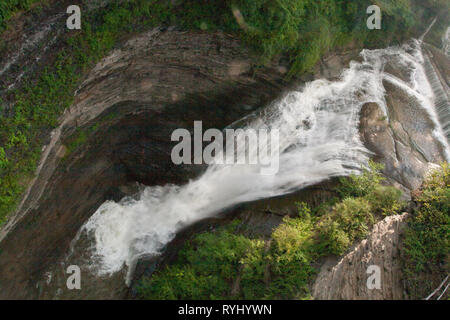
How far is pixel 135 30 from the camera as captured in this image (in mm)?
6816

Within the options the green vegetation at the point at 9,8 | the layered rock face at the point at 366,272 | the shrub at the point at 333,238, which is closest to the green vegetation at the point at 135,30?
the green vegetation at the point at 9,8

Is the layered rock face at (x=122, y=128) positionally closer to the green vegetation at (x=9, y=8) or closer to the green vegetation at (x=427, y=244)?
the green vegetation at (x=9, y=8)

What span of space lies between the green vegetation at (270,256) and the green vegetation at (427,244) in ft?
1.81

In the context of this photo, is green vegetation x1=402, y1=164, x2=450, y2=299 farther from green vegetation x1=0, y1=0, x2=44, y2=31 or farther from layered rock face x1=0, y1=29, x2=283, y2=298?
green vegetation x1=0, y1=0, x2=44, y2=31

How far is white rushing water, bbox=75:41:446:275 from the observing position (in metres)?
7.80

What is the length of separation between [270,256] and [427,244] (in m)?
2.90

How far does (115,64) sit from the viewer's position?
6918 mm

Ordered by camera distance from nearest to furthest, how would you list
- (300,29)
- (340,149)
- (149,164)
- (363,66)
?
(340,149) → (300,29) → (149,164) → (363,66)

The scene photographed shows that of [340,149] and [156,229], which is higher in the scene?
[340,149]

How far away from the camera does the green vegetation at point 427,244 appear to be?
5715mm

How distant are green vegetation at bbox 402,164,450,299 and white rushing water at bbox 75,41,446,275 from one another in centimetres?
163

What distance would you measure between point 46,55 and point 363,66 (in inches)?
358
